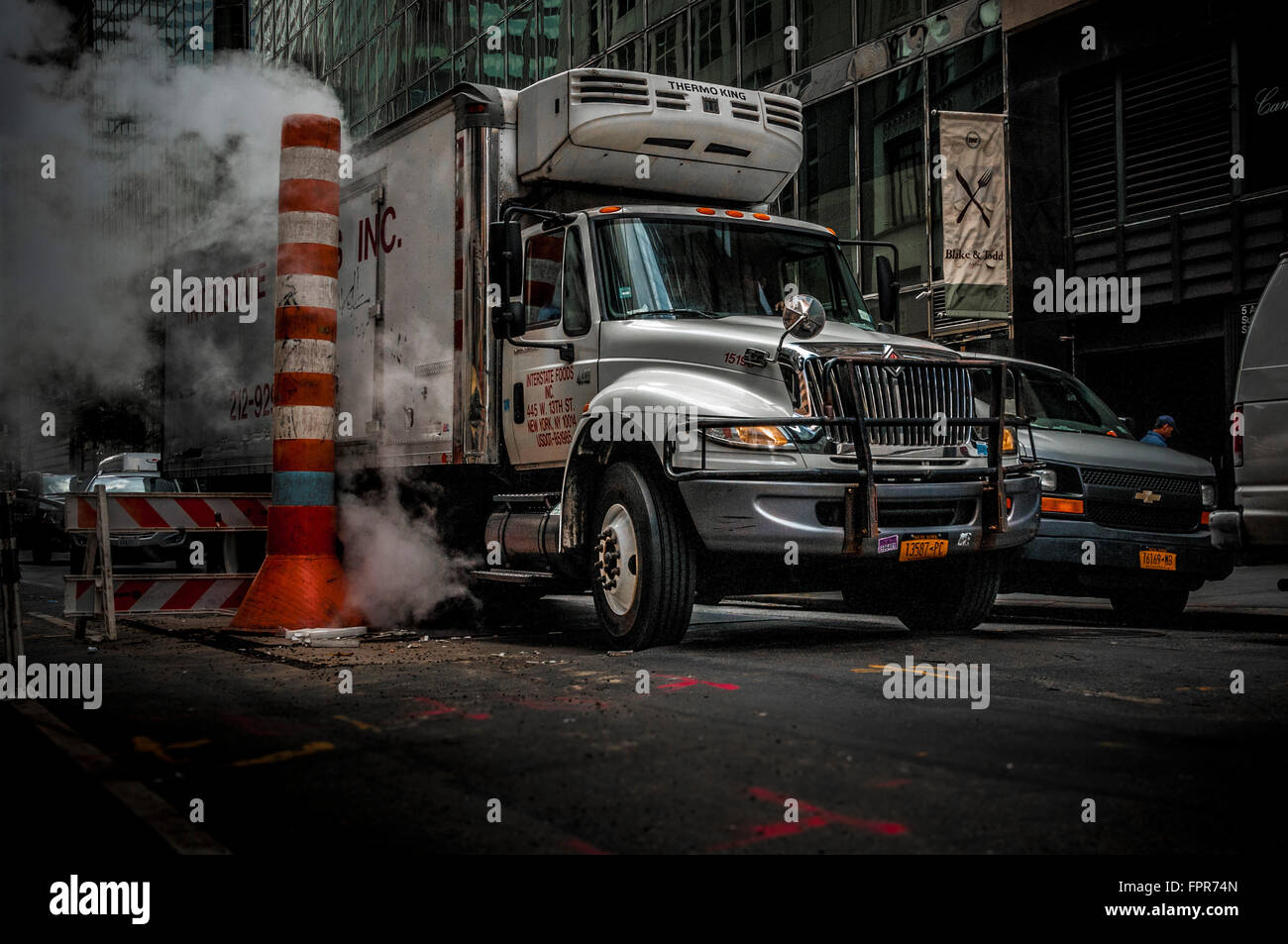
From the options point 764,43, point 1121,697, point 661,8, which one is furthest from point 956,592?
point 661,8

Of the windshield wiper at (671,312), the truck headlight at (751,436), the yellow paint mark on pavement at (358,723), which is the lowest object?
the yellow paint mark on pavement at (358,723)

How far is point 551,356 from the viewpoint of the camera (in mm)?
9234

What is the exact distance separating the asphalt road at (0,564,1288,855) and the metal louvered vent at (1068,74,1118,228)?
37.0ft

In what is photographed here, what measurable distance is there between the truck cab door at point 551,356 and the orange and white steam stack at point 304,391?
4.31 feet

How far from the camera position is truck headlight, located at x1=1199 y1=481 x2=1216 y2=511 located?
34.4 feet

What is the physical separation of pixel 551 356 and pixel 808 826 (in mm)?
5820

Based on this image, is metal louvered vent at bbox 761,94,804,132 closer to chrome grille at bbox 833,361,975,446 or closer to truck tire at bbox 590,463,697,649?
chrome grille at bbox 833,361,975,446

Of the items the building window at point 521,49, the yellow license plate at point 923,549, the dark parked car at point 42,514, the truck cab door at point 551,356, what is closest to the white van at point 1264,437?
the yellow license plate at point 923,549

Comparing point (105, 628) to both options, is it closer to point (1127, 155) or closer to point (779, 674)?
point (779, 674)

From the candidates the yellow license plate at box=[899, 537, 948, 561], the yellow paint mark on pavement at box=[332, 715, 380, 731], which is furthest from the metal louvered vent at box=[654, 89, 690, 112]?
the yellow paint mark on pavement at box=[332, 715, 380, 731]

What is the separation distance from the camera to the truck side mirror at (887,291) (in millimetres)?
10281

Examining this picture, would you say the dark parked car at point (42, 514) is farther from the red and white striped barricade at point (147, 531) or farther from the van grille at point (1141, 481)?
the van grille at point (1141, 481)

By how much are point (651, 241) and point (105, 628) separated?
14.9 feet
